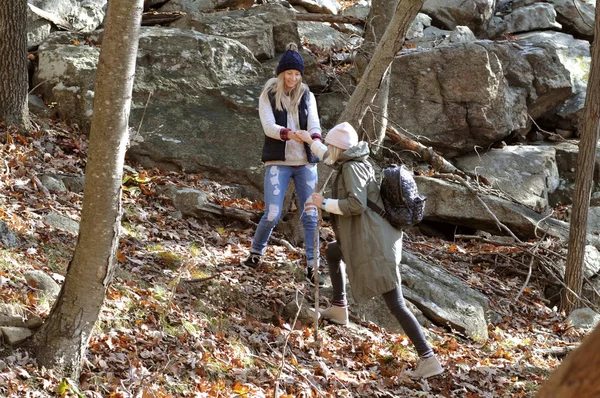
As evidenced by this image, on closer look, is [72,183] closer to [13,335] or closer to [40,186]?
[40,186]

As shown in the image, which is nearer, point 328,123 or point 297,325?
point 297,325

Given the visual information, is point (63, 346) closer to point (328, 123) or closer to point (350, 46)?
point (328, 123)

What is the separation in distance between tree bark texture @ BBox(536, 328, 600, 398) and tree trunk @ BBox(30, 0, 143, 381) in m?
3.35

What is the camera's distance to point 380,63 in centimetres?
722

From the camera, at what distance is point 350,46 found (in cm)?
1393

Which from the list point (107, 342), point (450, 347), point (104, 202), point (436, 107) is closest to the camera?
point (104, 202)

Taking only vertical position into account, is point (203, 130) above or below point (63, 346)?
above

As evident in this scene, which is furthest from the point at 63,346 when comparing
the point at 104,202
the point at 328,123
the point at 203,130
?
the point at 328,123

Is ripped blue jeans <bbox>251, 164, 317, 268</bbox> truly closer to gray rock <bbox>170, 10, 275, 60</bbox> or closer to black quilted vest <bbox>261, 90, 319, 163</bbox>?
black quilted vest <bbox>261, 90, 319, 163</bbox>

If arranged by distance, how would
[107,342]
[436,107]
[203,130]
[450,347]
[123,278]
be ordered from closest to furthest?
[107,342], [123,278], [450,347], [203,130], [436,107]

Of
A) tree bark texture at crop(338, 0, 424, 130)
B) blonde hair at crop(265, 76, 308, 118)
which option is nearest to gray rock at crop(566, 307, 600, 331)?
tree bark texture at crop(338, 0, 424, 130)

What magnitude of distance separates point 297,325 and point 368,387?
1091 millimetres

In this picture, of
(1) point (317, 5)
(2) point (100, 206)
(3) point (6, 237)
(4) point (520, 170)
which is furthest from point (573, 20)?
(2) point (100, 206)

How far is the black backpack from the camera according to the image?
18.6 ft
